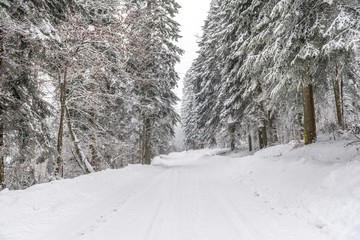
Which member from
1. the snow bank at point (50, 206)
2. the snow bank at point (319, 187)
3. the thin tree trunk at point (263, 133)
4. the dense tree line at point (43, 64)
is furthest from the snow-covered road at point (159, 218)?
the thin tree trunk at point (263, 133)

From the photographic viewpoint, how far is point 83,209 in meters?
7.95

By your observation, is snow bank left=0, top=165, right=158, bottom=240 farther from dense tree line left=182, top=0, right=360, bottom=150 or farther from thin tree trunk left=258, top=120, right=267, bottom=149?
thin tree trunk left=258, top=120, right=267, bottom=149

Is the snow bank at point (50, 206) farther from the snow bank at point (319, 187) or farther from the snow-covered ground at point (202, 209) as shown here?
the snow bank at point (319, 187)

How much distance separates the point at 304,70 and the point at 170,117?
48.4 feet

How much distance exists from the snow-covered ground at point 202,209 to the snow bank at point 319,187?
2cm

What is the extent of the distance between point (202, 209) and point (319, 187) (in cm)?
294

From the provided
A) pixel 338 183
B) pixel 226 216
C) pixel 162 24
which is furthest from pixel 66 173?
pixel 338 183

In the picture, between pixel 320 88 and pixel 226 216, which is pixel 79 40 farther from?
pixel 320 88

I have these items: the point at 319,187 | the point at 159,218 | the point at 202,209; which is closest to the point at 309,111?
the point at 319,187

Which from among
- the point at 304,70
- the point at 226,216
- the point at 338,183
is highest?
the point at 304,70

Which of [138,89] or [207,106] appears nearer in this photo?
[138,89]

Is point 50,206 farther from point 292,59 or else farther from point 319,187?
point 292,59

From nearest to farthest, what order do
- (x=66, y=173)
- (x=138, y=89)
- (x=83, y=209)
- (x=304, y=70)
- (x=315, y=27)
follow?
(x=83, y=209), (x=315, y=27), (x=304, y=70), (x=66, y=173), (x=138, y=89)

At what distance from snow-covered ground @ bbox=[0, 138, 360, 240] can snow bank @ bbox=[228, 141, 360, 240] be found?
2 cm
